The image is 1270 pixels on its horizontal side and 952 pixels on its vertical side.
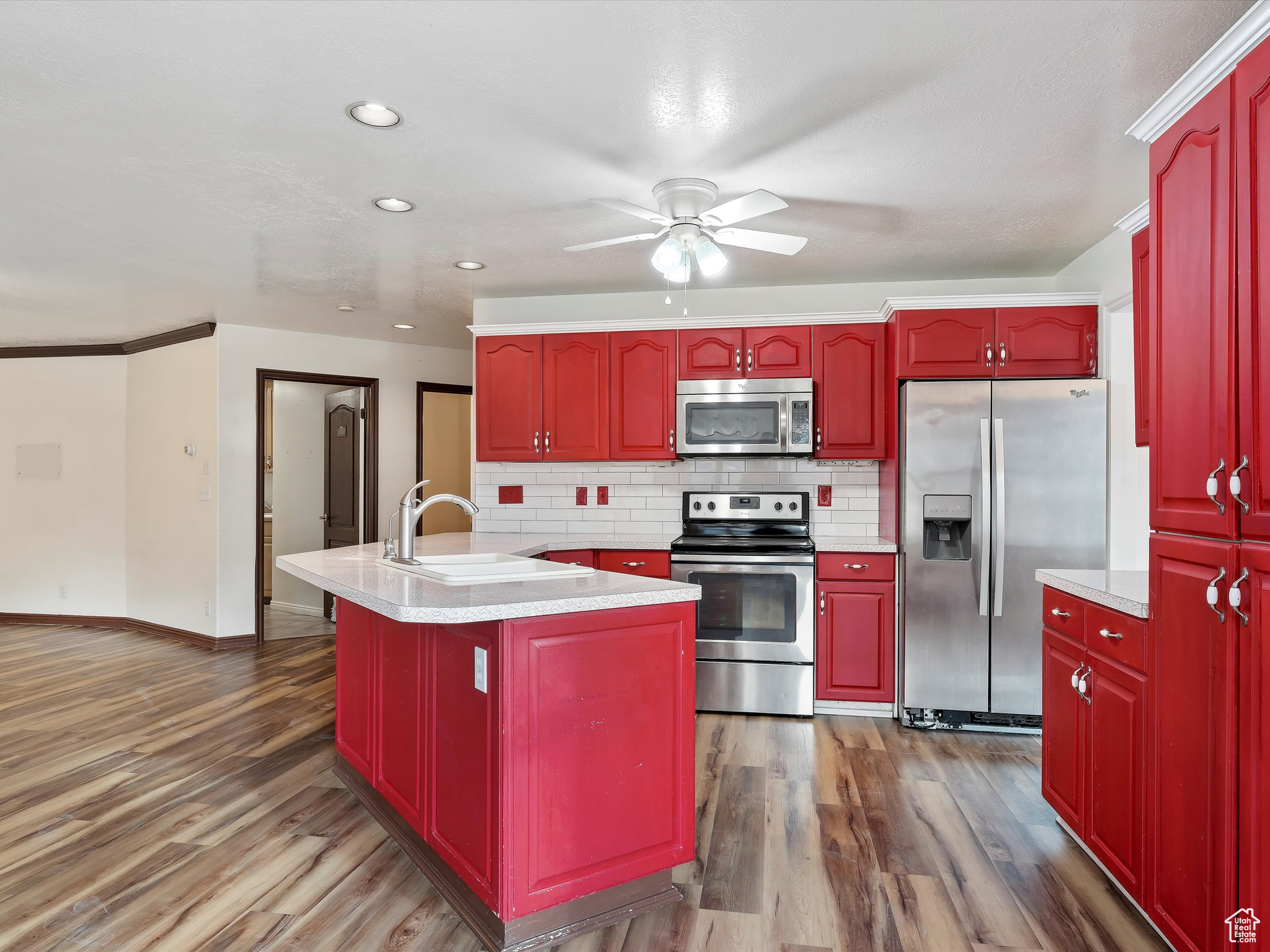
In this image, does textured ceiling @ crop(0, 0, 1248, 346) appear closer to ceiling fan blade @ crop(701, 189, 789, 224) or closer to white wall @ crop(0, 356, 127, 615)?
ceiling fan blade @ crop(701, 189, 789, 224)

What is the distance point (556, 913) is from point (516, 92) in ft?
7.46

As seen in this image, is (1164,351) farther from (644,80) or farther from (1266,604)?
(644,80)

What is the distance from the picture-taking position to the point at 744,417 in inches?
169

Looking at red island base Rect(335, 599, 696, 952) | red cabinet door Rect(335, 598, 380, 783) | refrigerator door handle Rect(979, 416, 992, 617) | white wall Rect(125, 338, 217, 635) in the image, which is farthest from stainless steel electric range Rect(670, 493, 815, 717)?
white wall Rect(125, 338, 217, 635)

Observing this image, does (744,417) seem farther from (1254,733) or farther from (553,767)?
(1254,733)

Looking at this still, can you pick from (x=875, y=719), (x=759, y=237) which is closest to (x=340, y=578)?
(x=759, y=237)

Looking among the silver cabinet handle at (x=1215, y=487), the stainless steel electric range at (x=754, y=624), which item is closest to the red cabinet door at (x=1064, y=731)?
the silver cabinet handle at (x=1215, y=487)

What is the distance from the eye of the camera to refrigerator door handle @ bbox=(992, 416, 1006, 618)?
12.1ft

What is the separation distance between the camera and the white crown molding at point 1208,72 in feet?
5.08

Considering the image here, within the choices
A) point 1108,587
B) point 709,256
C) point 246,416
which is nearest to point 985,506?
point 1108,587

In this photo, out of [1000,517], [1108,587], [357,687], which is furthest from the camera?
[1000,517]

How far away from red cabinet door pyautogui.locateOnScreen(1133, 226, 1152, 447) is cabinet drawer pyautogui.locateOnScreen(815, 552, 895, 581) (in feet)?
4.85

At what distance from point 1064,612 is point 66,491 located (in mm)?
7112

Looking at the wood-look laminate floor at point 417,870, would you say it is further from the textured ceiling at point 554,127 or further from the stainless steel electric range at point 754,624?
the textured ceiling at point 554,127
